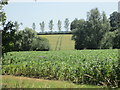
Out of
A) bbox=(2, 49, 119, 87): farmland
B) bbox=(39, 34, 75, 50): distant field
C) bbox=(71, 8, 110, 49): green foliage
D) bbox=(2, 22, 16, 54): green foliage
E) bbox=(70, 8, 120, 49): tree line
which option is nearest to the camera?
bbox=(2, 22, 16, 54): green foliage

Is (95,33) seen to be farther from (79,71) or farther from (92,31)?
(79,71)

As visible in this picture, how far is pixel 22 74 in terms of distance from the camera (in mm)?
16250

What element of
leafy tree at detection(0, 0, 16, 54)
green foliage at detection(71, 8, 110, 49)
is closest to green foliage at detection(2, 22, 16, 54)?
leafy tree at detection(0, 0, 16, 54)

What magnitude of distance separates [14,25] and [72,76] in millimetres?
5848

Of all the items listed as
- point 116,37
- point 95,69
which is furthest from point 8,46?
point 116,37

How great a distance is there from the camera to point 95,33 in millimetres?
64812

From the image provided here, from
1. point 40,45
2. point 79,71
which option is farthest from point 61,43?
point 79,71

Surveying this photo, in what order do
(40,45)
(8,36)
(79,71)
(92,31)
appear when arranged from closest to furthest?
(8,36)
(79,71)
(92,31)
(40,45)

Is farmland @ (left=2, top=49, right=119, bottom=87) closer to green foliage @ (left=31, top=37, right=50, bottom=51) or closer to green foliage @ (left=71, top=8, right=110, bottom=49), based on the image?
green foliage @ (left=71, top=8, right=110, bottom=49)

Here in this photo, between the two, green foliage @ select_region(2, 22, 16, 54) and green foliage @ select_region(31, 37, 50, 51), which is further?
green foliage @ select_region(31, 37, 50, 51)

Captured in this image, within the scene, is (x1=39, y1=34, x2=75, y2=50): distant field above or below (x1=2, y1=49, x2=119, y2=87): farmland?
above

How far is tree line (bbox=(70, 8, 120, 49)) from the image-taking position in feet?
206

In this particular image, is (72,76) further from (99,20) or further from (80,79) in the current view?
(99,20)

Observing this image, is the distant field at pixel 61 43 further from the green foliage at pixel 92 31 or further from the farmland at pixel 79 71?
the farmland at pixel 79 71
